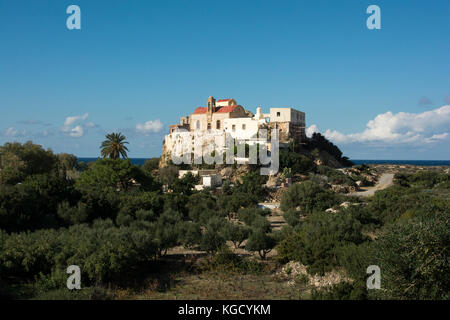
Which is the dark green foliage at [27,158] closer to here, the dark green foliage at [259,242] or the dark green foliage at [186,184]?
the dark green foliage at [186,184]

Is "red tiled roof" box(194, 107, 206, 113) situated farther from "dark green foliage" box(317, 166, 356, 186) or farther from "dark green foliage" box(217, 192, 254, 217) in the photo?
"dark green foliage" box(217, 192, 254, 217)

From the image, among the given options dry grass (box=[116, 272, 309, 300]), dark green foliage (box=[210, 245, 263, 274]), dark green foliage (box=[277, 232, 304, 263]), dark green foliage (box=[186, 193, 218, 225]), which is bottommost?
dry grass (box=[116, 272, 309, 300])

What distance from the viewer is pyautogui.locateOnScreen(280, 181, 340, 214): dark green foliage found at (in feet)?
99.8

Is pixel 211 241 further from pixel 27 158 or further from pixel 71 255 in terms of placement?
pixel 27 158

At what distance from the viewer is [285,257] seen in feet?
57.9

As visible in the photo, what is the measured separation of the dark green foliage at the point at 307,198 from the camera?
30405 mm

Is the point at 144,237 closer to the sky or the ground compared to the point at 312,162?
closer to the ground

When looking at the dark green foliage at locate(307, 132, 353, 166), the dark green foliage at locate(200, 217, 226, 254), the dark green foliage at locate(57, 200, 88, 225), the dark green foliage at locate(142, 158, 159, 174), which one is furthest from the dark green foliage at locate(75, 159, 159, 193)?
the dark green foliage at locate(307, 132, 353, 166)

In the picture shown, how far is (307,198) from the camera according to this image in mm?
30750

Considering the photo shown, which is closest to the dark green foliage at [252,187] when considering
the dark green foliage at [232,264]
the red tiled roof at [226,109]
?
the dark green foliage at [232,264]

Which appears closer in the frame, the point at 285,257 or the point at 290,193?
the point at 285,257
